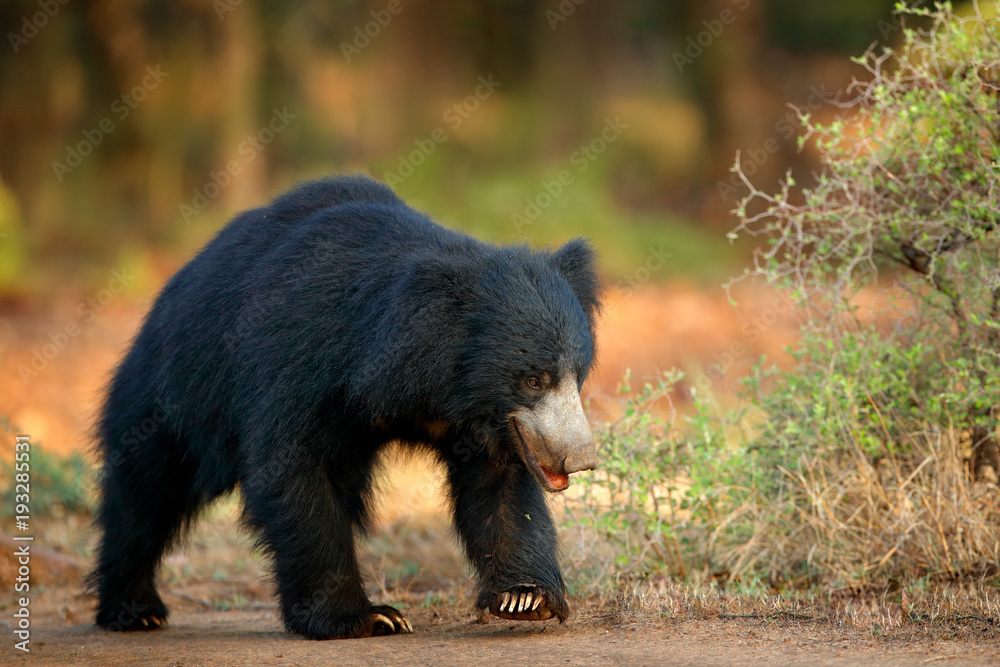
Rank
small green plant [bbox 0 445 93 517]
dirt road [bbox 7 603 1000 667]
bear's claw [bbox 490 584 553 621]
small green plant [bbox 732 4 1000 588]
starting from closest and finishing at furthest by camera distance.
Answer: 1. dirt road [bbox 7 603 1000 667]
2. bear's claw [bbox 490 584 553 621]
3. small green plant [bbox 732 4 1000 588]
4. small green plant [bbox 0 445 93 517]

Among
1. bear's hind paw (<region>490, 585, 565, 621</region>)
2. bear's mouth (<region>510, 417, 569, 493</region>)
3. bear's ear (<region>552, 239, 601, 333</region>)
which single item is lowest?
bear's hind paw (<region>490, 585, 565, 621</region>)

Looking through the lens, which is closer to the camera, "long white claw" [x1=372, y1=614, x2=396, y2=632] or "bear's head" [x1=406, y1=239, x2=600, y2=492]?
"bear's head" [x1=406, y1=239, x2=600, y2=492]

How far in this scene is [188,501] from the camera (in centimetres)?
489

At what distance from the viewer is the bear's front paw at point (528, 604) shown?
389cm

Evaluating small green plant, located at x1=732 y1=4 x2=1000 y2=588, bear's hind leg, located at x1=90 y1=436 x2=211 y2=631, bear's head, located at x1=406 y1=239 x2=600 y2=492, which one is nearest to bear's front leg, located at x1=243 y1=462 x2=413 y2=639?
bear's head, located at x1=406 y1=239 x2=600 y2=492

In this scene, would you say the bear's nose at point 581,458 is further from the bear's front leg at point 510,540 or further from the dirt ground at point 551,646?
the dirt ground at point 551,646

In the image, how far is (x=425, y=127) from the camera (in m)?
17.7

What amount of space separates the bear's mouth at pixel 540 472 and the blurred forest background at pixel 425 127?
830cm

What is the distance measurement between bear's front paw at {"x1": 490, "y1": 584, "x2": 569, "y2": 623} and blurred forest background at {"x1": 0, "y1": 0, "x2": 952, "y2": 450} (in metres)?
8.05

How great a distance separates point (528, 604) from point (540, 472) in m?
0.57

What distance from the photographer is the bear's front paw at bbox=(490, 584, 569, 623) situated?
3.89m

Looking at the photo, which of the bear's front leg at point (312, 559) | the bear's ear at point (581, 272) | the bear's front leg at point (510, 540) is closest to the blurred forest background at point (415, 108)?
the bear's ear at point (581, 272)

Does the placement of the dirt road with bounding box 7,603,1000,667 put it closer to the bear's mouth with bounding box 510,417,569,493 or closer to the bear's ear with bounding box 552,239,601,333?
the bear's mouth with bounding box 510,417,569,493

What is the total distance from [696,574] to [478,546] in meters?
1.13
